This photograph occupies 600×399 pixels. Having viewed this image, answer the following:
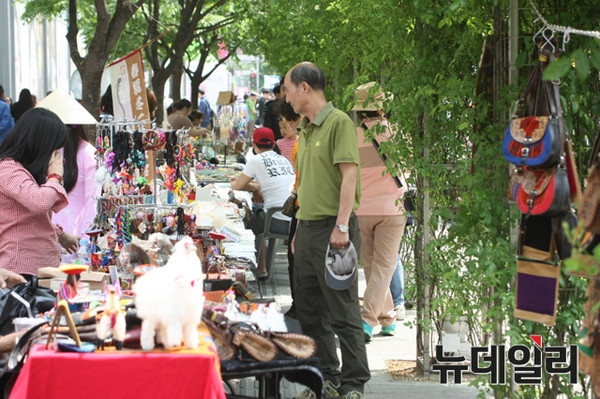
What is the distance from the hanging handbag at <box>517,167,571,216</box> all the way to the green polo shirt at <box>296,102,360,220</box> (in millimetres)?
1500

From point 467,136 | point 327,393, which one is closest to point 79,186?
point 327,393

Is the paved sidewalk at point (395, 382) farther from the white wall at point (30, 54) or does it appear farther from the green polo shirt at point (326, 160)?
the white wall at point (30, 54)

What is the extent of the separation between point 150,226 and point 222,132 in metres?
11.7

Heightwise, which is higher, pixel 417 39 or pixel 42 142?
pixel 417 39

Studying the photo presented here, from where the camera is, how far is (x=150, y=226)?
5.79 metres

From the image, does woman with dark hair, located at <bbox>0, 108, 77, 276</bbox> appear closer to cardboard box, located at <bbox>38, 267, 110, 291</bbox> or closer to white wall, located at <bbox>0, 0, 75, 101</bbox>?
cardboard box, located at <bbox>38, 267, 110, 291</bbox>

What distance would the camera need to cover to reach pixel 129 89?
29.0 ft

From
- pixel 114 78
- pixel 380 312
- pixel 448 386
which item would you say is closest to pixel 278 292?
pixel 380 312

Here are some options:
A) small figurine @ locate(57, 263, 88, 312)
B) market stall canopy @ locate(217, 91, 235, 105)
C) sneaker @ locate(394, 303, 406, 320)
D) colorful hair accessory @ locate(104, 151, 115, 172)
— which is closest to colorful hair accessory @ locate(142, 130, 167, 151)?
colorful hair accessory @ locate(104, 151, 115, 172)

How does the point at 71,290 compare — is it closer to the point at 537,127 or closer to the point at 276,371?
the point at 276,371

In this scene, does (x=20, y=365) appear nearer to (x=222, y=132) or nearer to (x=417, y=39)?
(x=417, y=39)

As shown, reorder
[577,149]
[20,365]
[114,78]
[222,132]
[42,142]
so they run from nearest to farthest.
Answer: [20,365]
[577,149]
[42,142]
[114,78]
[222,132]

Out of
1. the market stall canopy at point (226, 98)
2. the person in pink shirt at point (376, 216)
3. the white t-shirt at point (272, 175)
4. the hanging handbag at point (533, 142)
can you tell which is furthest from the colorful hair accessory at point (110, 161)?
the market stall canopy at point (226, 98)

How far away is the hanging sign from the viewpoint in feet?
28.5
